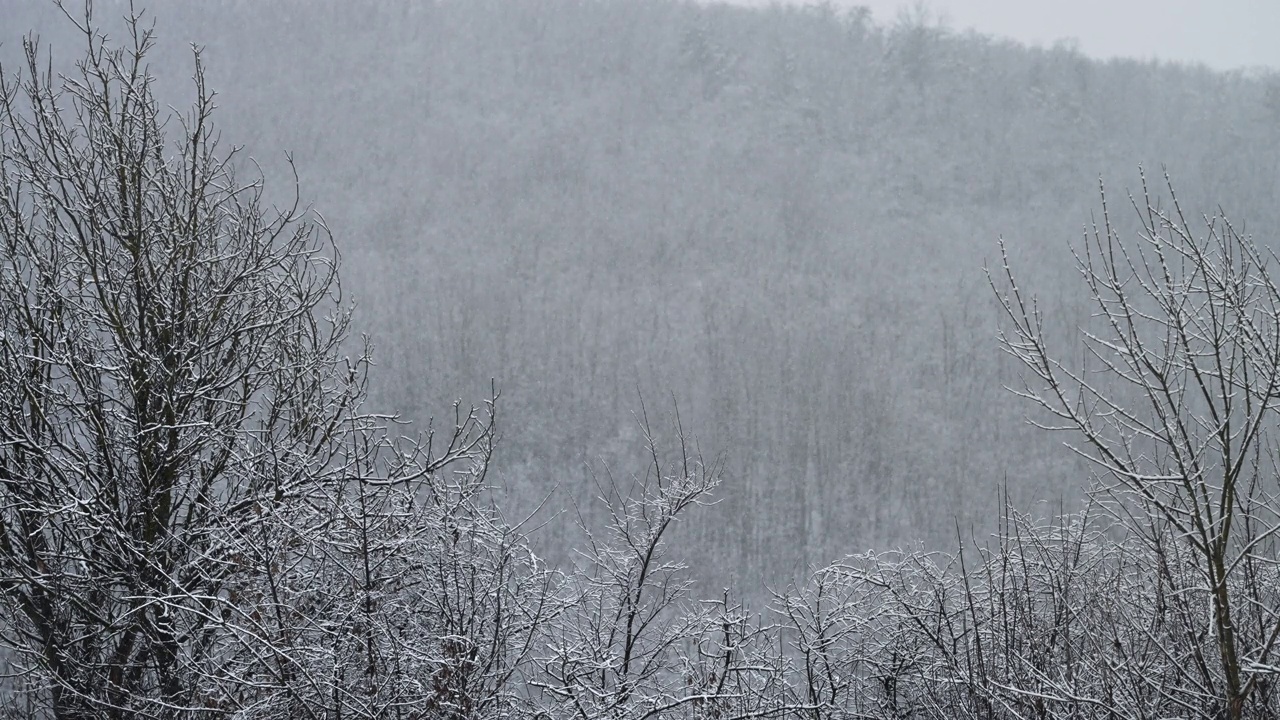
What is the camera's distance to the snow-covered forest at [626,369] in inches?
154

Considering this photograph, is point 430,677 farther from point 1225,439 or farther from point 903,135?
point 903,135

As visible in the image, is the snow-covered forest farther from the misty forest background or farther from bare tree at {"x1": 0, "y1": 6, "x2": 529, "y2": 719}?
the misty forest background

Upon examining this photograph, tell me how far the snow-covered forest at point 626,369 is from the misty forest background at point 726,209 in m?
0.26

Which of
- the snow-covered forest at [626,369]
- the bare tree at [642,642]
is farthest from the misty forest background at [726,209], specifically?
the bare tree at [642,642]

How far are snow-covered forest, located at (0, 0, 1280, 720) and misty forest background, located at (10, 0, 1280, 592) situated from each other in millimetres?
260

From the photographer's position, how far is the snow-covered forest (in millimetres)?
3916

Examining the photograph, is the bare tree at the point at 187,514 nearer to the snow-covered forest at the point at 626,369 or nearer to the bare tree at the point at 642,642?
the snow-covered forest at the point at 626,369

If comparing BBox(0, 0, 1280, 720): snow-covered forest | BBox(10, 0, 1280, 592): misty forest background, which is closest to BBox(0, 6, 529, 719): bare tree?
BBox(0, 0, 1280, 720): snow-covered forest

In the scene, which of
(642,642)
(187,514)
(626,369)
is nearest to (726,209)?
(626,369)

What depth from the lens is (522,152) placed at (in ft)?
163

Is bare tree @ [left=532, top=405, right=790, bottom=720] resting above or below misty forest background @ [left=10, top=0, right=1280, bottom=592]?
below

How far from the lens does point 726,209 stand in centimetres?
4584

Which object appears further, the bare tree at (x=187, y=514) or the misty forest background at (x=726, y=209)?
the misty forest background at (x=726, y=209)

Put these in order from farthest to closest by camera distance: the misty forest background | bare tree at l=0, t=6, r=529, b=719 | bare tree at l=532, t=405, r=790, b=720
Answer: the misty forest background → bare tree at l=532, t=405, r=790, b=720 → bare tree at l=0, t=6, r=529, b=719
